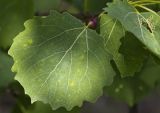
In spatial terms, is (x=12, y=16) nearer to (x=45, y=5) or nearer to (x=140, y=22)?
(x=45, y=5)

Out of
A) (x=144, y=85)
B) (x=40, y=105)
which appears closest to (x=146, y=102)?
(x=144, y=85)

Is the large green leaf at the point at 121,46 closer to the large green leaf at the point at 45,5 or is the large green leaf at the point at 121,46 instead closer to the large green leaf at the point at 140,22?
the large green leaf at the point at 140,22

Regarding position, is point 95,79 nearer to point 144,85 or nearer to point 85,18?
point 85,18

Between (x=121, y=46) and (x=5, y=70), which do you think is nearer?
(x=121, y=46)

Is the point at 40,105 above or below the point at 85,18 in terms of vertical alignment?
below

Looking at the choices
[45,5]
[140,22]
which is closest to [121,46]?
[140,22]

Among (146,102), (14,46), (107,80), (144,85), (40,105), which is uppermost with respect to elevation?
(14,46)

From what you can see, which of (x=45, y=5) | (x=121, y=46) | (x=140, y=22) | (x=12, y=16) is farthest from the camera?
(x=45, y=5)
